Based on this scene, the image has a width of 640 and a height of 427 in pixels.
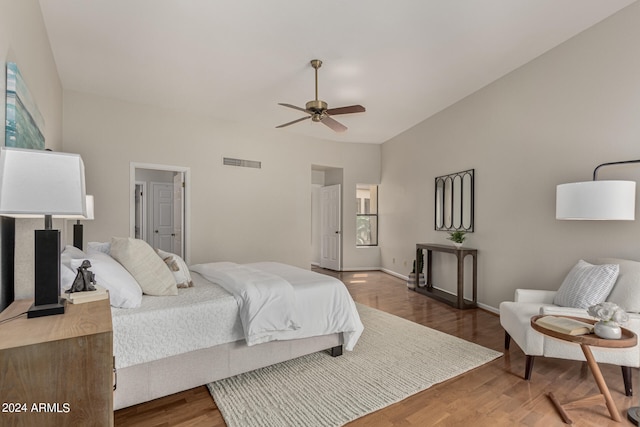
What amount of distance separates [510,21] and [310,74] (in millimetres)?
2122

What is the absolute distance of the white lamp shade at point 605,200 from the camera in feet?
7.98

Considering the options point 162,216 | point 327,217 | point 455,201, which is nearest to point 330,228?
point 327,217

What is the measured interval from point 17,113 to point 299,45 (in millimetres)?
2402

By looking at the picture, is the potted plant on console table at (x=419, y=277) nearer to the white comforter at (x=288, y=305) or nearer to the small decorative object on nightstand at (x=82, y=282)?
the white comforter at (x=288, y=305)

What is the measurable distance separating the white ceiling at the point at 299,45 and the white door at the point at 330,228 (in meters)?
2.97

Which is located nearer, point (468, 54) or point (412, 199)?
point (468, 54)

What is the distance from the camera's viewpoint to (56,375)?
3.18ft

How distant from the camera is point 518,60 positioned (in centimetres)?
368

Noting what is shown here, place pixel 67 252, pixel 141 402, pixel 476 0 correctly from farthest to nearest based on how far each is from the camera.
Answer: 1. pixel 476 0
2. pixel 67 252
3. pixel 141 402

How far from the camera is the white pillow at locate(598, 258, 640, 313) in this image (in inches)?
93.9

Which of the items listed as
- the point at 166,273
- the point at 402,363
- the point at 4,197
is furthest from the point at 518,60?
the point at 4,197

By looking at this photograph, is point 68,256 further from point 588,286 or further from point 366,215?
point 366,215

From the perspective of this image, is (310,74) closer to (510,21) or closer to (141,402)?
(510,21)

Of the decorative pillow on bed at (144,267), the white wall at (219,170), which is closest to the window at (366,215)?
the white wall at (219,170)
